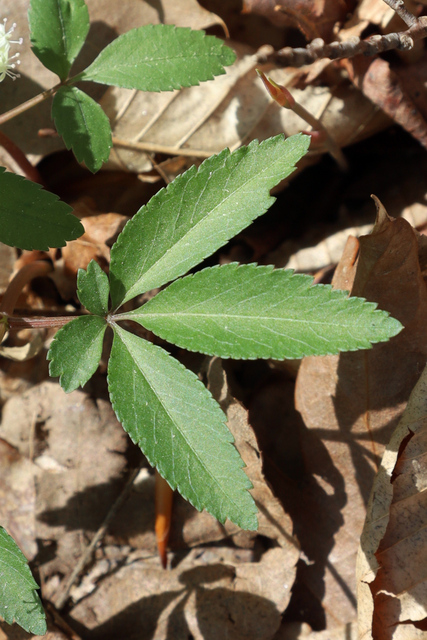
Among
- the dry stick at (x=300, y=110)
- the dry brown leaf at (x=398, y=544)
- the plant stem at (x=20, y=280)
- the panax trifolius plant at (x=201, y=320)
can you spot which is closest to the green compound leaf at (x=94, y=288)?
the panax trifolius plant at (x=201, y=320)

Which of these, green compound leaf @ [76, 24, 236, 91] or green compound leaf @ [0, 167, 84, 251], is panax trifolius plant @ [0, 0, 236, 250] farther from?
green compound leaf @ [0, 167, 84, 251]

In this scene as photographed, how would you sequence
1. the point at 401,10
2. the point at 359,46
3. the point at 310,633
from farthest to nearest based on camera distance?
the point at 310,633, the point at 359,46, the point at 401,10

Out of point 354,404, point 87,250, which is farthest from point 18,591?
point 87,250

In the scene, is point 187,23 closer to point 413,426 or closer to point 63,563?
point 413,426

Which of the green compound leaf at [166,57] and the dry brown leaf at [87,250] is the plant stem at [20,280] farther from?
the green compound leaf at [166,57]

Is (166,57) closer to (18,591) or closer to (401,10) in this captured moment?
(401,10)

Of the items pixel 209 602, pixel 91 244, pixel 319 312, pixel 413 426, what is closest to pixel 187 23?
pixel 91 244

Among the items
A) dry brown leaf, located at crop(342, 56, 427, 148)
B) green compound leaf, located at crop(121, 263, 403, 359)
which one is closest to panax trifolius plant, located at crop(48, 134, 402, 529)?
green compound leaf, located at crop(121, 263, 403, 359)

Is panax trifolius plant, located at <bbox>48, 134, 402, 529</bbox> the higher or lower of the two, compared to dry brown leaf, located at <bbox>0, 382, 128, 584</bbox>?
higher
